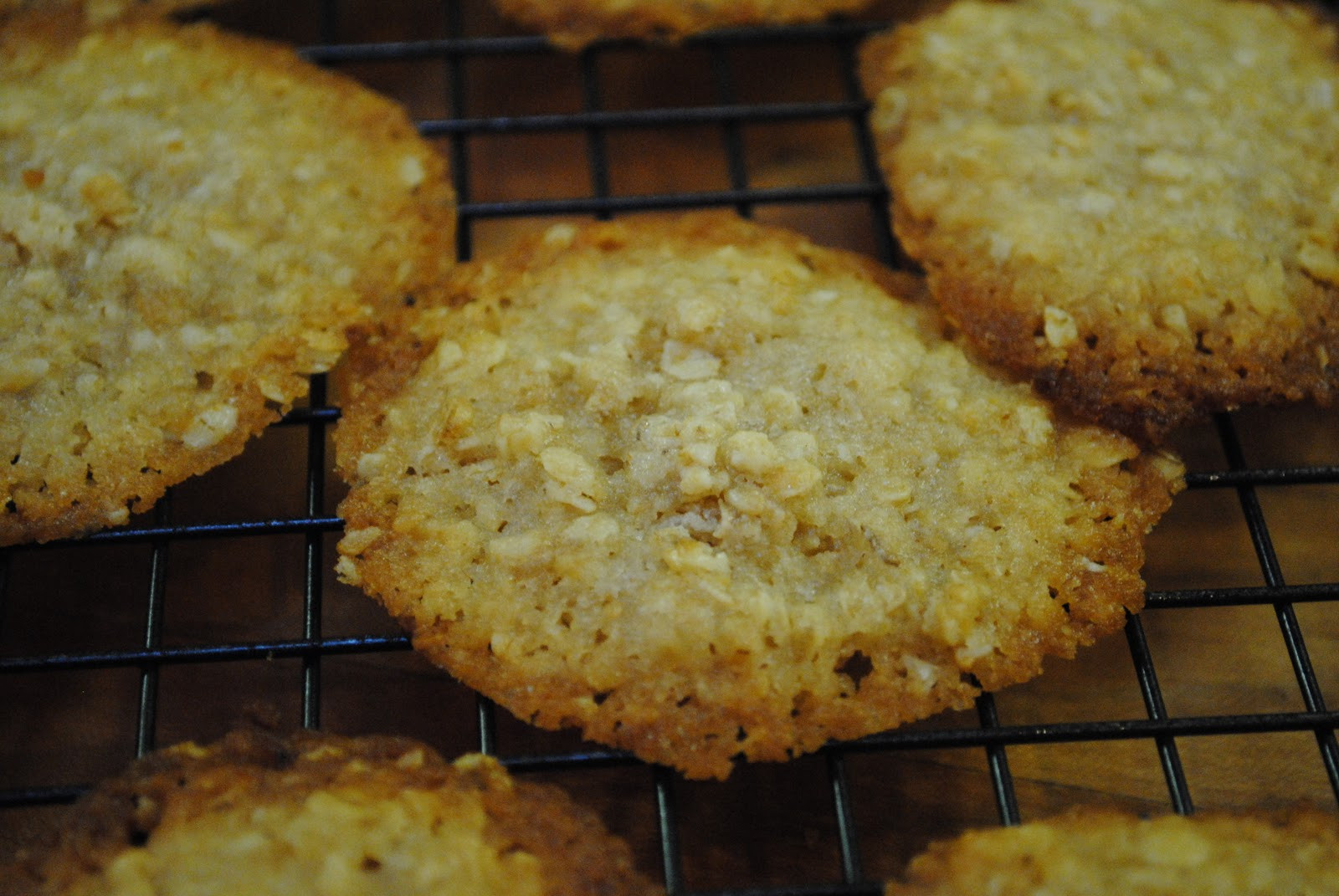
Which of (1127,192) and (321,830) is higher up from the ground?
(1127,192)

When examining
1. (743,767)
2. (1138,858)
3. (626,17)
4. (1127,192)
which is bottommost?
(1138,858)

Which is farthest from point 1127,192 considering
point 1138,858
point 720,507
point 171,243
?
point 171,243

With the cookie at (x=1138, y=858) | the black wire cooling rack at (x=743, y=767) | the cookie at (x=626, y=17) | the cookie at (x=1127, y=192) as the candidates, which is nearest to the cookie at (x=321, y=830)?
the black wire cooling rack at (x=743, y=767)

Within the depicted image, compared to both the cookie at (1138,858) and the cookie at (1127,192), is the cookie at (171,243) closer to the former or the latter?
the cookie at (1127,192)

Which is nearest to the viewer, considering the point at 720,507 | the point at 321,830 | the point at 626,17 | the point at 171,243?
the point at 321,830

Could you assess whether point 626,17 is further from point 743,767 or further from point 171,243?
point 743,767

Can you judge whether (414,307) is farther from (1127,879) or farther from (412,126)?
(1127,879)

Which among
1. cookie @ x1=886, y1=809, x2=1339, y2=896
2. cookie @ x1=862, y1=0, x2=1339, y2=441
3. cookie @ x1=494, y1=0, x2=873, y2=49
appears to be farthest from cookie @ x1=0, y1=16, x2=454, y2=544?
cookie @ x1=886, y1=809, x2=1339, y2=896

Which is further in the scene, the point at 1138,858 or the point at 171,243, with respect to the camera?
the point at 171,243
